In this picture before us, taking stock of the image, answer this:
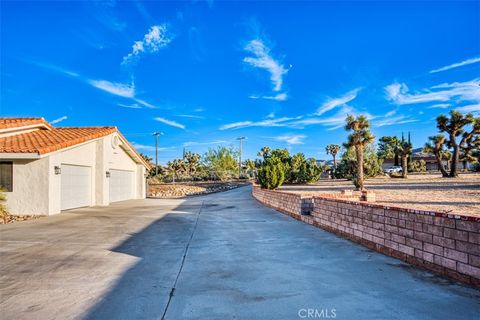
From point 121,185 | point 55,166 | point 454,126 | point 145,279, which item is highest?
point 454,126

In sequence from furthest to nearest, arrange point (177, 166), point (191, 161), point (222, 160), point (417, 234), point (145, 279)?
point (191, 161) → point (177, 166) → point (222, 160) → point (417, 234) → point (145, 279)

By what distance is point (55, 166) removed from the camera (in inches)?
509

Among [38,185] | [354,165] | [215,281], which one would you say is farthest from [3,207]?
[354,165]

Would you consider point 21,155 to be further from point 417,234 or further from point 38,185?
point 417,234

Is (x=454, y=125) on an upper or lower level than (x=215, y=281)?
upper

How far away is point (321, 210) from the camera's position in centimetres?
940

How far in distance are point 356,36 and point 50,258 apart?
1735 centimetres

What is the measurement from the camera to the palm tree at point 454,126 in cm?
3491

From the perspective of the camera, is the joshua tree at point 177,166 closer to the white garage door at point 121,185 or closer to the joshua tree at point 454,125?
the white garage door at point 121,185

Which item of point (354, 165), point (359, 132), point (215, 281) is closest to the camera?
point (215, 281)

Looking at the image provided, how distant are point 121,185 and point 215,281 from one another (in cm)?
1849

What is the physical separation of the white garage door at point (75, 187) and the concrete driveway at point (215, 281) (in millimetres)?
6634

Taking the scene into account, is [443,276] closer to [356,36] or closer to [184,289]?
[184,289]

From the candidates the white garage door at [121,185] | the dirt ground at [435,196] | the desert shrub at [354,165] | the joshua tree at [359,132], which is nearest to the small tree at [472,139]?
the desert shrub at [354,165]
